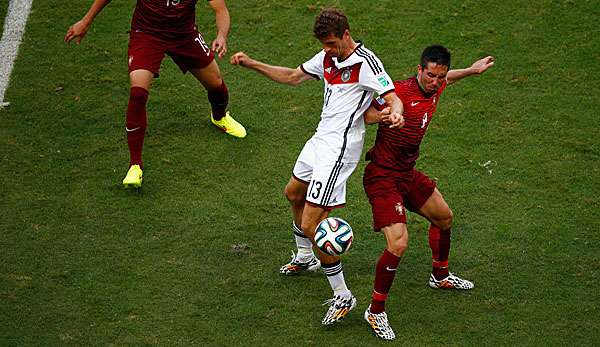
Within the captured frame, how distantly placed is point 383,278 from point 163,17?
12.7 feet

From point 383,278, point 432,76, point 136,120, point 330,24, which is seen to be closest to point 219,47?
point 136,120

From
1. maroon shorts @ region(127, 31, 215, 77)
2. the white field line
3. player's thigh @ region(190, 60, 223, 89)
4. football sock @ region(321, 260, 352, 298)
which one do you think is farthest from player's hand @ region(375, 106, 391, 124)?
the white field line

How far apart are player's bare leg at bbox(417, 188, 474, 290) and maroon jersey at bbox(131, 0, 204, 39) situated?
11.2 ft

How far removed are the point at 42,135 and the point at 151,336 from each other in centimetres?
387

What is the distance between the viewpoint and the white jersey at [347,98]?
7715mm

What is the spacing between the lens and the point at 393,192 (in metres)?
7.87

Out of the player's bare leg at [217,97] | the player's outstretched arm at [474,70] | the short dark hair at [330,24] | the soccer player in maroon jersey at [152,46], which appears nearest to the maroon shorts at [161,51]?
the soccer player in maroon jersey at [152,46]

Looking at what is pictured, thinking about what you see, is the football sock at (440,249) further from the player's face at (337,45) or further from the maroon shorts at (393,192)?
the player's face at (337,45)

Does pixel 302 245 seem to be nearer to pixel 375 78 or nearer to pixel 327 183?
pixel 327 183

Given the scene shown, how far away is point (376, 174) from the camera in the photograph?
796cm

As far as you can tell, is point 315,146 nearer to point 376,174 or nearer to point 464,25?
point 376,174

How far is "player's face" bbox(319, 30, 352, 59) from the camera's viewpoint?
7.57 m

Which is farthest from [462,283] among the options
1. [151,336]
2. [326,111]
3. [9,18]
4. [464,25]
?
[9,18]

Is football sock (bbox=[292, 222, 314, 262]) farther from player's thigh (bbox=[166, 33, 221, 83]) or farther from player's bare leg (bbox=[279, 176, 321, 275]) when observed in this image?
player's thigh (bbox=[166, 33, 221, 83])
